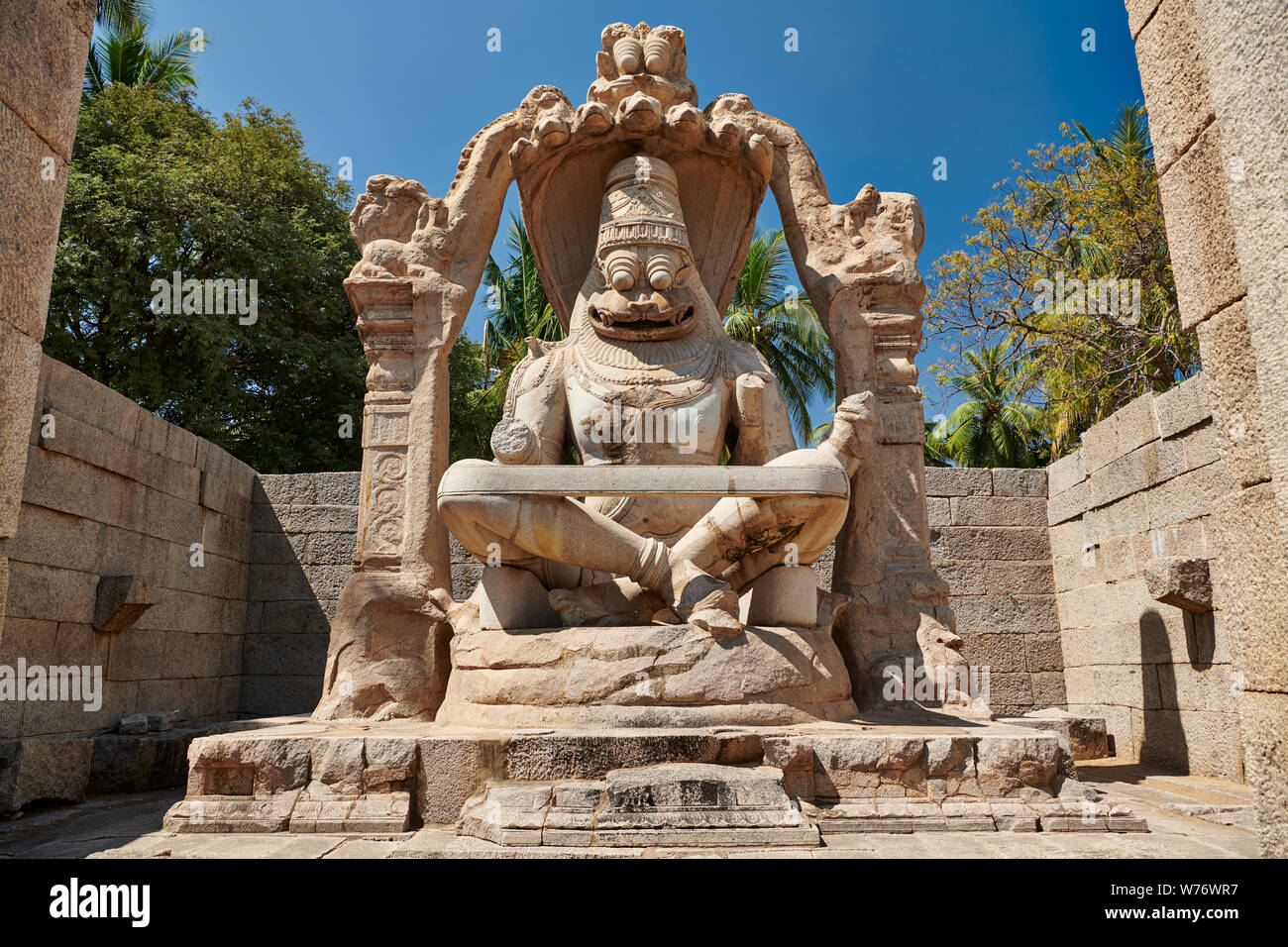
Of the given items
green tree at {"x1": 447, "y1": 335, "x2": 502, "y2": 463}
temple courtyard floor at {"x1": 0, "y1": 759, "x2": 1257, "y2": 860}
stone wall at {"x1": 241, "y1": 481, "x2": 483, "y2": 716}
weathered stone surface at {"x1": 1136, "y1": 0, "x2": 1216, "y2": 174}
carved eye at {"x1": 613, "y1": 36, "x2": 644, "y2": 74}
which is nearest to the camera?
weathered stone surface at {"x1": 1136, "y1": 0, "x2": 1216, "y2": 174}

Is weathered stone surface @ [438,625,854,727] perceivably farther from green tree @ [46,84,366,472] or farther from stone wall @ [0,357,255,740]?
green tree @ [46,84,366,472]

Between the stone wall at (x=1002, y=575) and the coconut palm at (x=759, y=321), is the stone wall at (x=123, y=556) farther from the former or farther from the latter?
the coconut palm at (x=759, y=321)

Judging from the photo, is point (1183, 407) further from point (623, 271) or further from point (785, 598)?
point (623, 271)

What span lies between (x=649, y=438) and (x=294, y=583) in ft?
13.0

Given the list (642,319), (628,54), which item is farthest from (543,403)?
(628,54)

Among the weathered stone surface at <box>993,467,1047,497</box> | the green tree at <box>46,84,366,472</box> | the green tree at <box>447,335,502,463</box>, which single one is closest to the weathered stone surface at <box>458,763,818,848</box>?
the weathered stone surface at <box>993,467,1047,497</box>

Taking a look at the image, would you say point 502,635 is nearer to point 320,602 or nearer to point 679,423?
point 679,423

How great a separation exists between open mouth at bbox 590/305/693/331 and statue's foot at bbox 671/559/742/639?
5.59 feet

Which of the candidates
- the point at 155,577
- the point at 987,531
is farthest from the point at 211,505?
the point at 987,531

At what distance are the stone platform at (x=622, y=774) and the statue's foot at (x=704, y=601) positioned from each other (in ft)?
1.70

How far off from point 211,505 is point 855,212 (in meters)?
5.31

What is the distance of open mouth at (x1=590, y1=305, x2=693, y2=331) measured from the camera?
5547 mm

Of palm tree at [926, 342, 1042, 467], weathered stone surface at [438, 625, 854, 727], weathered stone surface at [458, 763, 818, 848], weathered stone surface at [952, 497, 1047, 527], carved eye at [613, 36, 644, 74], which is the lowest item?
weathered stone surface at [458, 763, 818, 848]

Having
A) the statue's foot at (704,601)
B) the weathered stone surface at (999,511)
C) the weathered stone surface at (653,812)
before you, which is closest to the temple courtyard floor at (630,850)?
the weathered stone surface at (653,812)
